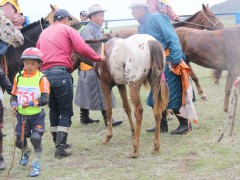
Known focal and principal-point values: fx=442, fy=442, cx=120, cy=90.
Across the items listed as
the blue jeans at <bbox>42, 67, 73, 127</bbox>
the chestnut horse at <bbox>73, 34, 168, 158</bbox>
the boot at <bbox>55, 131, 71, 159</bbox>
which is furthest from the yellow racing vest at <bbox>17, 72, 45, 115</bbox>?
the chestnut horse at <bbox>73, 34, 168, 158</bbox>

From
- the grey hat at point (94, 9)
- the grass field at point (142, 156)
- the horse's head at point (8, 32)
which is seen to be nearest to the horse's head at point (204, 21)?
the grass field at point (142, 156)

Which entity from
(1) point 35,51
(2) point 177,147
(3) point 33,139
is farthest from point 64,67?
(2) point 177,147

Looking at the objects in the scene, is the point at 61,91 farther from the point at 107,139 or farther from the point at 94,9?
the point at 94,9

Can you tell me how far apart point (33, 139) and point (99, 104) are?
2.70 metres

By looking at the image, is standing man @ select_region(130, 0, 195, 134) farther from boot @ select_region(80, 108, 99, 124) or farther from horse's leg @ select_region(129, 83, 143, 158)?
boot @ select_region(80, 108, 99, 124)

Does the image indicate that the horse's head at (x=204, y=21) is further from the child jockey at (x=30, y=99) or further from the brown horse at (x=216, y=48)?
Result: the child jockey at (x=30, y=99)

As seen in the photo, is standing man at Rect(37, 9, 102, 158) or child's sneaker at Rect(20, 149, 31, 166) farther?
standing man at Rect(37, 9, 102, 158)

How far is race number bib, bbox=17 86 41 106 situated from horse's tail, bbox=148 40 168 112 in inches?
57.6

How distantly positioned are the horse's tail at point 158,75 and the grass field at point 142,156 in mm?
695

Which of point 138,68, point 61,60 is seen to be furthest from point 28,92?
point 138,68

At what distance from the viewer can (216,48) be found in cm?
814

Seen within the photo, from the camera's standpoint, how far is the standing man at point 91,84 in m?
6.97

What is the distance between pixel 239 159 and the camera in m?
5.19

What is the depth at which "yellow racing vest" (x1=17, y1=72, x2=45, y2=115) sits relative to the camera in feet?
15.8
